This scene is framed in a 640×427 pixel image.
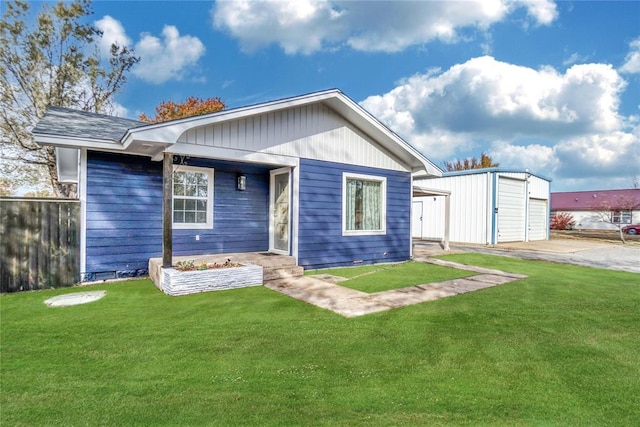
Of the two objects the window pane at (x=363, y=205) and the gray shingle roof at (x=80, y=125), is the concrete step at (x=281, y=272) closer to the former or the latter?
the window pane at (x=363, y=205)

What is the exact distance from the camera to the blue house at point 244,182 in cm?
613

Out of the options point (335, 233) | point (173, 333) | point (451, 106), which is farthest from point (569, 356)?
point (451, 106)

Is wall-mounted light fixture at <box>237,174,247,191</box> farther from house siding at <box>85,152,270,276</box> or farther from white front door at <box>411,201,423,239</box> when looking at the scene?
white front door at <box>411,201,423,239</box>

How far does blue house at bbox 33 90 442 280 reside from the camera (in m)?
6.13

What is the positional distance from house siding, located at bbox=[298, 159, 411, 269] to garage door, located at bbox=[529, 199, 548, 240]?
40.8ft

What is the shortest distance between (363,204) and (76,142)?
6.30m

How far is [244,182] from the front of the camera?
26.3 feet

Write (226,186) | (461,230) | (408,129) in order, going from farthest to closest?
(408,129), (461,230), (226,186)

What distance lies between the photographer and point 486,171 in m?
15.1

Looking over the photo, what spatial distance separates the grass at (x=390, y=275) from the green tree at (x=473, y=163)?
1212 inches

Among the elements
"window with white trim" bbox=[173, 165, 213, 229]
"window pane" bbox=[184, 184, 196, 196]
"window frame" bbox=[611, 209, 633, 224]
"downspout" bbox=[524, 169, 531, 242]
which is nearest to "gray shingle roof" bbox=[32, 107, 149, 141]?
"window with white trim" bbox=[173, 165, 213, 229]

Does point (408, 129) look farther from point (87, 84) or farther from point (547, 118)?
point (87, 84)

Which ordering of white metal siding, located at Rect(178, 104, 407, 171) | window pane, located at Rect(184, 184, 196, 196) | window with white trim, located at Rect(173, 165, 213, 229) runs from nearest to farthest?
white metal siding, located at Rect(178, 104, 407, 171) → window with white trim, located at Rect(173, 165, 213, 229) → window pane, located at Rect(184, 184, 196, 196)

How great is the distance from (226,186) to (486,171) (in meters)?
12.4
